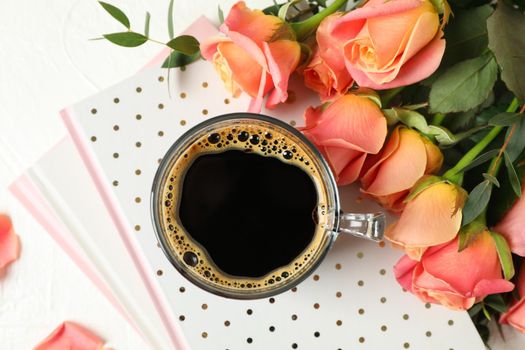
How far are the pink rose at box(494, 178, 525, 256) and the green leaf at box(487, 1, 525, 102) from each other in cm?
13

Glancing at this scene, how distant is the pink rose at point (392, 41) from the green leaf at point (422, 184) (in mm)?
106

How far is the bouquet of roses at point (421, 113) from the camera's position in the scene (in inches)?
23.8

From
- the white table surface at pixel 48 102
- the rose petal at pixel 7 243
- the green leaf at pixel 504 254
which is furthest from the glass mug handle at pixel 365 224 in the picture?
the rose petal at pixel 7 243

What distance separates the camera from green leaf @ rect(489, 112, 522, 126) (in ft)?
2.02

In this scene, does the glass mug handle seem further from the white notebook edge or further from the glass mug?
the white notebook edge

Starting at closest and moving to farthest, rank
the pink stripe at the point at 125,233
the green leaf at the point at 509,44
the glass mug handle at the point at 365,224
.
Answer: the green leaf at the point at 509,44
the glass mug handle at the point at 365,224
the pink stripe at the point at 125,233

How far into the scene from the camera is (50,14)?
0.88 metres

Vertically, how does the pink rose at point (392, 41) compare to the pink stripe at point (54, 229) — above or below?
above

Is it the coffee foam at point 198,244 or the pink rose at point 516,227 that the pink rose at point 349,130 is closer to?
the coffee foam at point 198,244

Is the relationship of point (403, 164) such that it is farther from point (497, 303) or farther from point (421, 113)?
point (497, 303)

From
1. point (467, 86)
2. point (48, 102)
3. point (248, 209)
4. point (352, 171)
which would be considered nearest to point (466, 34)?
point (467, 86)

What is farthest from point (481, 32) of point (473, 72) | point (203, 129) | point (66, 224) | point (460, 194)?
point (66, 224)

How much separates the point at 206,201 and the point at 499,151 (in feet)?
0.98

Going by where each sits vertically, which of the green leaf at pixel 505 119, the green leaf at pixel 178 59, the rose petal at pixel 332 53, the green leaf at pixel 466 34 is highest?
the green leaf at pixel 178 59
